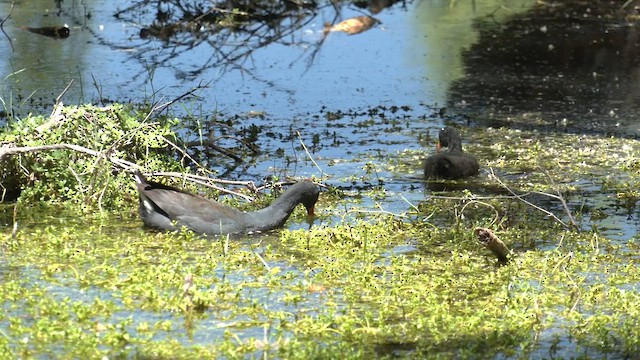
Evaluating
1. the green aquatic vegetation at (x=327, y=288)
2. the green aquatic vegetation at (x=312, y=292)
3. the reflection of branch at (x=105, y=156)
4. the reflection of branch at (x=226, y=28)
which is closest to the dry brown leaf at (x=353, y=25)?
the reflection of branch at (x=226, y=28)

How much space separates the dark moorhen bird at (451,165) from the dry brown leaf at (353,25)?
6.57m

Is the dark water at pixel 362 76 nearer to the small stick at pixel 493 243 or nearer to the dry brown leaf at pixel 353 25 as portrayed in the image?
the dry brown leaf at pixel 353 25

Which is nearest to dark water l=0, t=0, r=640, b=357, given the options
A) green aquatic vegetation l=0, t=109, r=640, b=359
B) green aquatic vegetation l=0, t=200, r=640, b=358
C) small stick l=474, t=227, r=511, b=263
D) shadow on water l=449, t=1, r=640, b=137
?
shadow on water l=449, t=1, r=640, b=137

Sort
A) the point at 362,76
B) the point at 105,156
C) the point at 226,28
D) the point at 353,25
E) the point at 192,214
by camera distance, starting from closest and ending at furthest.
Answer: the point at 192,214 → the point at 105,156 → the point at 362,76 → the point at 226,28 → the point at 353,25

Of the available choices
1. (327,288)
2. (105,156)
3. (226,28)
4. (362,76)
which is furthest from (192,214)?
(226,28)

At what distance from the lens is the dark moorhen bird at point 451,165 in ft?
31.9

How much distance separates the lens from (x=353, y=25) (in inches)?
658

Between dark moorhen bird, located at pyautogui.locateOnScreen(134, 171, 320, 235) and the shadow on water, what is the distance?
14.3 ft

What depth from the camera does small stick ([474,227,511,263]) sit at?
7.24 meters

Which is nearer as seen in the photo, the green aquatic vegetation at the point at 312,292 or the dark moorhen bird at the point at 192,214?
the green aquatic vegetation at the point at 312,292

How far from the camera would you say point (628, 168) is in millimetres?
10188

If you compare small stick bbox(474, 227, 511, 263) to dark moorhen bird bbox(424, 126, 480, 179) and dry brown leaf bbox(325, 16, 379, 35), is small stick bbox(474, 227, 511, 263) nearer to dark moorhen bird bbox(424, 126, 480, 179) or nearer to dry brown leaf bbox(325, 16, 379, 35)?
dark moorhen bird bbox(424, 126, 480, 179)

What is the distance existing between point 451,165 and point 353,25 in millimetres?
7299

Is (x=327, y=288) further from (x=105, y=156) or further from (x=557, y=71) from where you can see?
(x=557, y=71)
